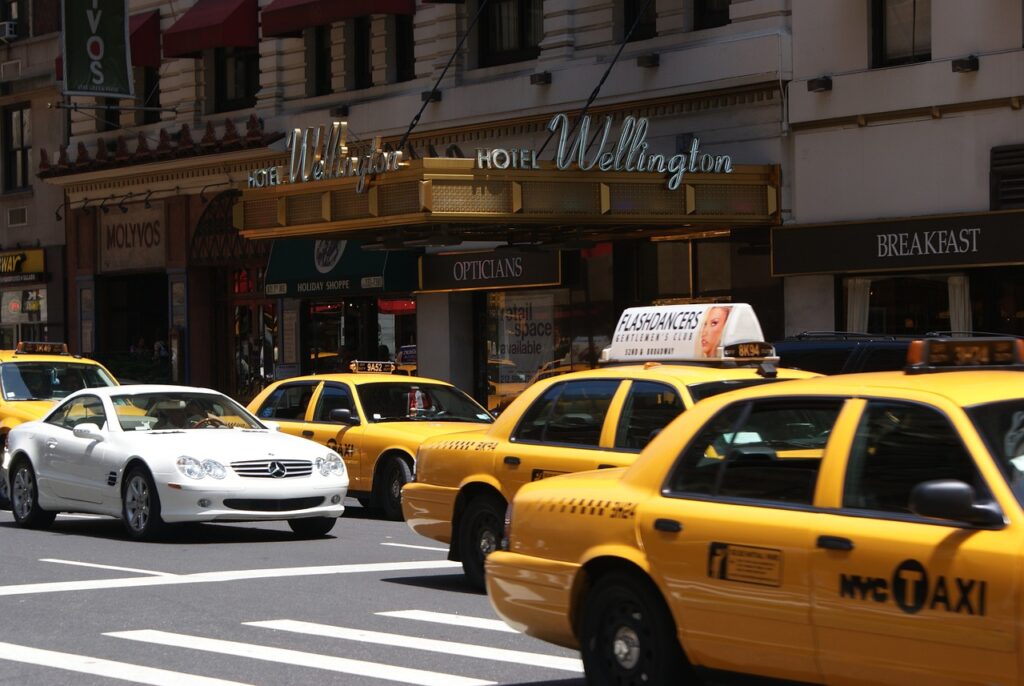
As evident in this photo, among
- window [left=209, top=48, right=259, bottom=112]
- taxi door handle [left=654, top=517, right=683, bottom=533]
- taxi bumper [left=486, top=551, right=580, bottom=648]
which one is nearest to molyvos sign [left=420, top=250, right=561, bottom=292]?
window [left=209, top=48, right=259, bottom=112]

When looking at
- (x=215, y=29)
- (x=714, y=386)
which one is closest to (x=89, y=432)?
(x=714, y=386)

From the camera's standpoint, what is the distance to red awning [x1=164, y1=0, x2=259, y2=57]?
2909cm

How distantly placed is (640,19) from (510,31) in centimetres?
330

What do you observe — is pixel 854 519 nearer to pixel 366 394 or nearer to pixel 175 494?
pixel 175 494

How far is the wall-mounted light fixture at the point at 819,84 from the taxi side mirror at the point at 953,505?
1578 centimetres

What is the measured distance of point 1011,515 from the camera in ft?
18.2

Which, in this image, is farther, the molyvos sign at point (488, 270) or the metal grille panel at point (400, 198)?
the molyvos sign at point (488, 270)

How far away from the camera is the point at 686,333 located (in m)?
10.8

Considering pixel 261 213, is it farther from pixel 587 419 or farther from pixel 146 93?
pixel 587 419

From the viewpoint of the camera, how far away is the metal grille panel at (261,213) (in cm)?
2283

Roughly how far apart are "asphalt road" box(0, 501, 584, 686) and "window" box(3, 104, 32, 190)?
24.0m

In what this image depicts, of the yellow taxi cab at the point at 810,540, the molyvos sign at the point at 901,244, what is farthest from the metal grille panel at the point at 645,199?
the yellow taxi cab at the point at 810,540

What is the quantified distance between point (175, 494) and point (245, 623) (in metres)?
4.33

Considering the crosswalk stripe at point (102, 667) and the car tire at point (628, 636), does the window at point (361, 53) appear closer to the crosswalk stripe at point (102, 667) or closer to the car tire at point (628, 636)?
the crosswalk stripe at point (102, 667)
